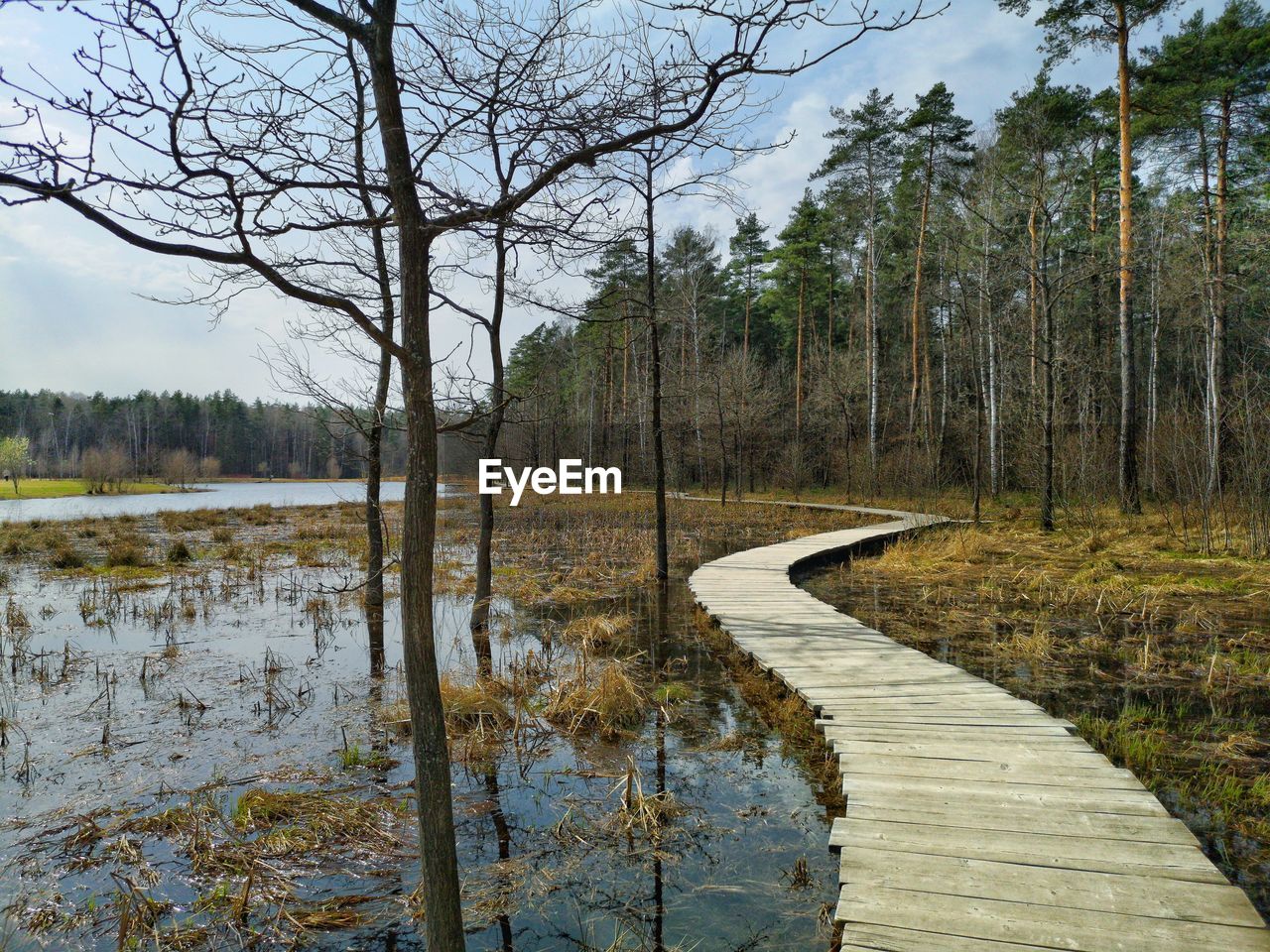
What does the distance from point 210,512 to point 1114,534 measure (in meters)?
27.1

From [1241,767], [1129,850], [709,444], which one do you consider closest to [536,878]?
[1129,850]

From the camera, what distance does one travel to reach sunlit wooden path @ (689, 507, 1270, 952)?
2473 mm

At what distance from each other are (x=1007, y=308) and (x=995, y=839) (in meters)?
20.0

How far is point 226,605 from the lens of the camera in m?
10.6

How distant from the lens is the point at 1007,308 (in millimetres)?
19844

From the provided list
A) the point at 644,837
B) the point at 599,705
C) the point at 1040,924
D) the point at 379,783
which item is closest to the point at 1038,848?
the point at 1040,924

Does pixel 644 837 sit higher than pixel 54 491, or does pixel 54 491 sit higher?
pixel 54 491

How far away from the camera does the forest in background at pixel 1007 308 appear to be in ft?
47.5

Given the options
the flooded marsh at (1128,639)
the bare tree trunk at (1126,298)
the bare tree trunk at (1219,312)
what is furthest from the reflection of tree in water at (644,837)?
the bare tree trunk at (1126,298)

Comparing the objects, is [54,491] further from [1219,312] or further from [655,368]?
[1219,312]

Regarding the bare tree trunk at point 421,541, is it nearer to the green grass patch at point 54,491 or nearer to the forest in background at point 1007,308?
the forest in background at point 1007,308

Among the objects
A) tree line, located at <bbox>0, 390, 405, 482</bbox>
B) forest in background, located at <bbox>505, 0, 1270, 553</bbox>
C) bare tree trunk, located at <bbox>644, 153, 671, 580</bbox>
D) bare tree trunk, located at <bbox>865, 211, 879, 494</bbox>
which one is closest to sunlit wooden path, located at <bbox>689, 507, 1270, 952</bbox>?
forest in background, located at <bbox>505, 0, 1270, 553</bbox>

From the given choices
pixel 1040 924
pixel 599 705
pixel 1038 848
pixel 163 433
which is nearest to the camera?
pixel 1040 924

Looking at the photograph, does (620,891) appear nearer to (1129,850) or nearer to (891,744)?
(891,744)
